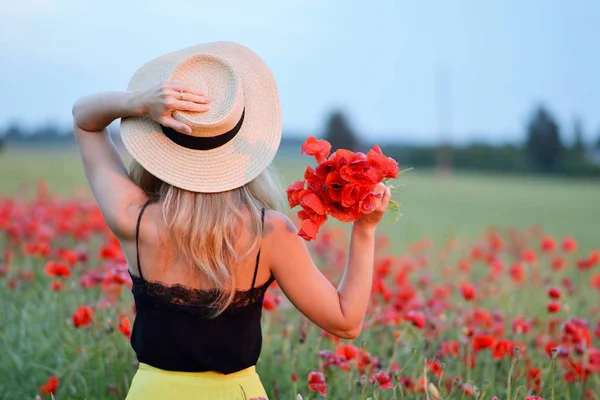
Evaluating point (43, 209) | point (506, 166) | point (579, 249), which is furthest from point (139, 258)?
point (506, 166)

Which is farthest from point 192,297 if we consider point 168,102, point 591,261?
point 591,261

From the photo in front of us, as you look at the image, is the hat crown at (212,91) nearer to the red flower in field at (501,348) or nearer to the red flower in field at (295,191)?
the red flower in field at (295,191)

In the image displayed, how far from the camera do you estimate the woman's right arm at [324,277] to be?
198cm

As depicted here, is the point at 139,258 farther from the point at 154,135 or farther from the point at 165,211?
the point at 154,135

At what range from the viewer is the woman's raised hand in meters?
1.92

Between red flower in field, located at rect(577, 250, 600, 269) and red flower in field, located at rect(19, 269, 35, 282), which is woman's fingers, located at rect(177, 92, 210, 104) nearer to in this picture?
red flower in field, located at rect(19, 269, 35, 282)

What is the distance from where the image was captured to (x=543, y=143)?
47375 millimetres

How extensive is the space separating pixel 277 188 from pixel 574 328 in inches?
68.6

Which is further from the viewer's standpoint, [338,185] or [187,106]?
[187,106]

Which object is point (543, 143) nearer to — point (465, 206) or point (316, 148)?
point (465, 206)

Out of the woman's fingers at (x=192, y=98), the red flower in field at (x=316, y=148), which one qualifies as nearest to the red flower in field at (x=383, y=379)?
the red flower in field at (x=316, y=148)

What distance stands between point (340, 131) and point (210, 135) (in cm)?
5982

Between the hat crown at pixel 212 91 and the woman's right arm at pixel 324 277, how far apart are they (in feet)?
1.04

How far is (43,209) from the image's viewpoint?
691 cm
